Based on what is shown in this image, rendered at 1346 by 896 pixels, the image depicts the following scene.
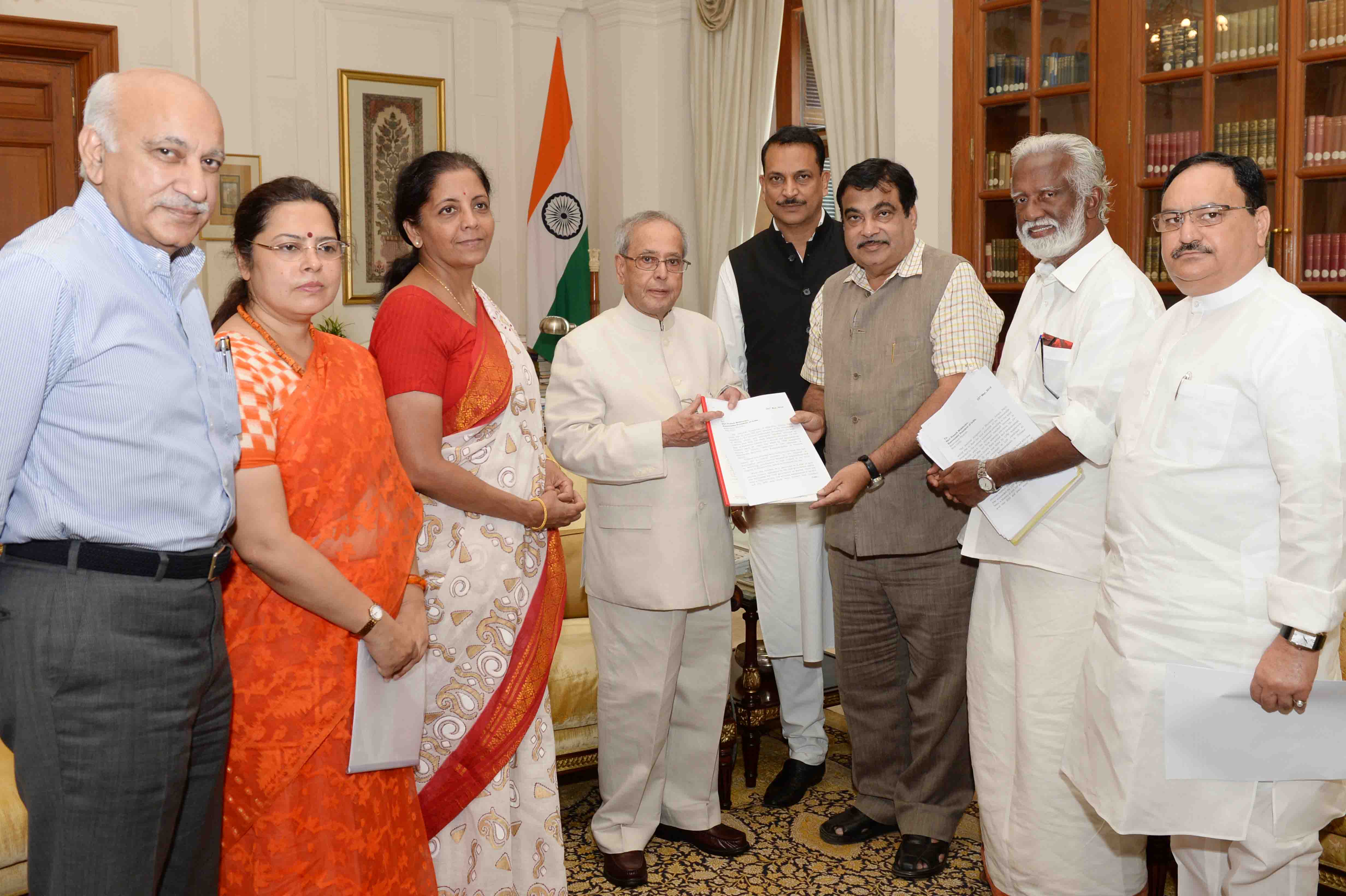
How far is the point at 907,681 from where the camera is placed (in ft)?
9.61

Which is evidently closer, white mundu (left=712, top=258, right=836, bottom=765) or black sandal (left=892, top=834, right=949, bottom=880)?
black sandal (left=892, top=834, right=949, bottom=880)

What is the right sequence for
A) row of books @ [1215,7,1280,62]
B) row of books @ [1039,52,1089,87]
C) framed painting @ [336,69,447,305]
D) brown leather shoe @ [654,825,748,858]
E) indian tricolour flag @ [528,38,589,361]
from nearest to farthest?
brown leather shoe @ [654,825,748,858], row of books @ [1215,7,1280,62], row of books @ [1039,52,1089,87], framed painting @ [336,69,447,305], indian tricolour flag @ [528,38,589,361]

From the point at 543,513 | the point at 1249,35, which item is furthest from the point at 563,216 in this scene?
the point at 543,513

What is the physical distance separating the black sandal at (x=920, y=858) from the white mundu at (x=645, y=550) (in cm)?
53

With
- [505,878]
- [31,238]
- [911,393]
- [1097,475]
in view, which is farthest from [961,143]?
[31,238]

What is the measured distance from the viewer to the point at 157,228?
155cm

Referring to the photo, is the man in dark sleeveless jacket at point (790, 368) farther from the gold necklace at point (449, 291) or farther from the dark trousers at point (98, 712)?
the dark trousers at point (98, 712)

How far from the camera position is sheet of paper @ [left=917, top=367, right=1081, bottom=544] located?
2.40m

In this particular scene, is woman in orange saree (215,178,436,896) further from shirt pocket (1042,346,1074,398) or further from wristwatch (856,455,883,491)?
shirt pocket (1042,346,1074,398)

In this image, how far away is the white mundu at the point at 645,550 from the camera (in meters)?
2.67

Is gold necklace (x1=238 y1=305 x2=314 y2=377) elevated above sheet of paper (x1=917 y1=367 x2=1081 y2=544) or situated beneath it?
elevated above

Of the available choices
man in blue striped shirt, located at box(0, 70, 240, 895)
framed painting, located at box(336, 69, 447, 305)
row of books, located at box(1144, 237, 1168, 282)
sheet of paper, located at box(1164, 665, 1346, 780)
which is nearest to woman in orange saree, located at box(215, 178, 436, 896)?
man in blue striped shirt, located at box(0, 70, 240, 895)

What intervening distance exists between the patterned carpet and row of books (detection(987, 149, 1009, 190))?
8.19ft

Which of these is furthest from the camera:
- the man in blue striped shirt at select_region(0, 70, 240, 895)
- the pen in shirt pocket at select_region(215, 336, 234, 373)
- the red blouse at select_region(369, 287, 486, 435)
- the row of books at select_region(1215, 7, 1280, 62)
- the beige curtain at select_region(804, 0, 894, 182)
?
the beige curtain at select_region(804, 0, 894, 182)
